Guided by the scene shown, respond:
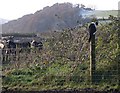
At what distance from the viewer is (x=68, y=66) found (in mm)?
8992

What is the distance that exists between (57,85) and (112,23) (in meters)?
2.94

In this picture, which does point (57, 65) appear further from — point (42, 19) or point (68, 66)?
point (42, 19)

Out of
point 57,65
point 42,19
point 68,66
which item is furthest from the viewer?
point 42,19

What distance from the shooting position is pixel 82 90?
7.31 meters

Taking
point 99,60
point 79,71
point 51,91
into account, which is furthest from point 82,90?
point 99,60

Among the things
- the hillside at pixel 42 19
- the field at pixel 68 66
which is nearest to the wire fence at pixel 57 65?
the field at pixel 68 66

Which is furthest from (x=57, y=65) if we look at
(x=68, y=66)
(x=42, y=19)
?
(x=42, y=19)

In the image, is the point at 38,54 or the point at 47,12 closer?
the point at 38,54

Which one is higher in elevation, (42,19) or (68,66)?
(42,19)

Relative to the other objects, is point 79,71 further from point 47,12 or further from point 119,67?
point 47,12

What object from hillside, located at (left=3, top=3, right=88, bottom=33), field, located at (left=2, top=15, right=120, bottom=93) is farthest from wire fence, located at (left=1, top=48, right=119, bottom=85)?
hillside, located at (left=3, top=3, right=88, bottom=33)

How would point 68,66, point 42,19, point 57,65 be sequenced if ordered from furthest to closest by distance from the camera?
point 42,19 → point 57,65 → point 68,66

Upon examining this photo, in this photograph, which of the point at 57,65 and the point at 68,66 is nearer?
the point at 68,66

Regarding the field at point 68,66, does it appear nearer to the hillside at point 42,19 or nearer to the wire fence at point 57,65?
the wire fence at point 57,65
